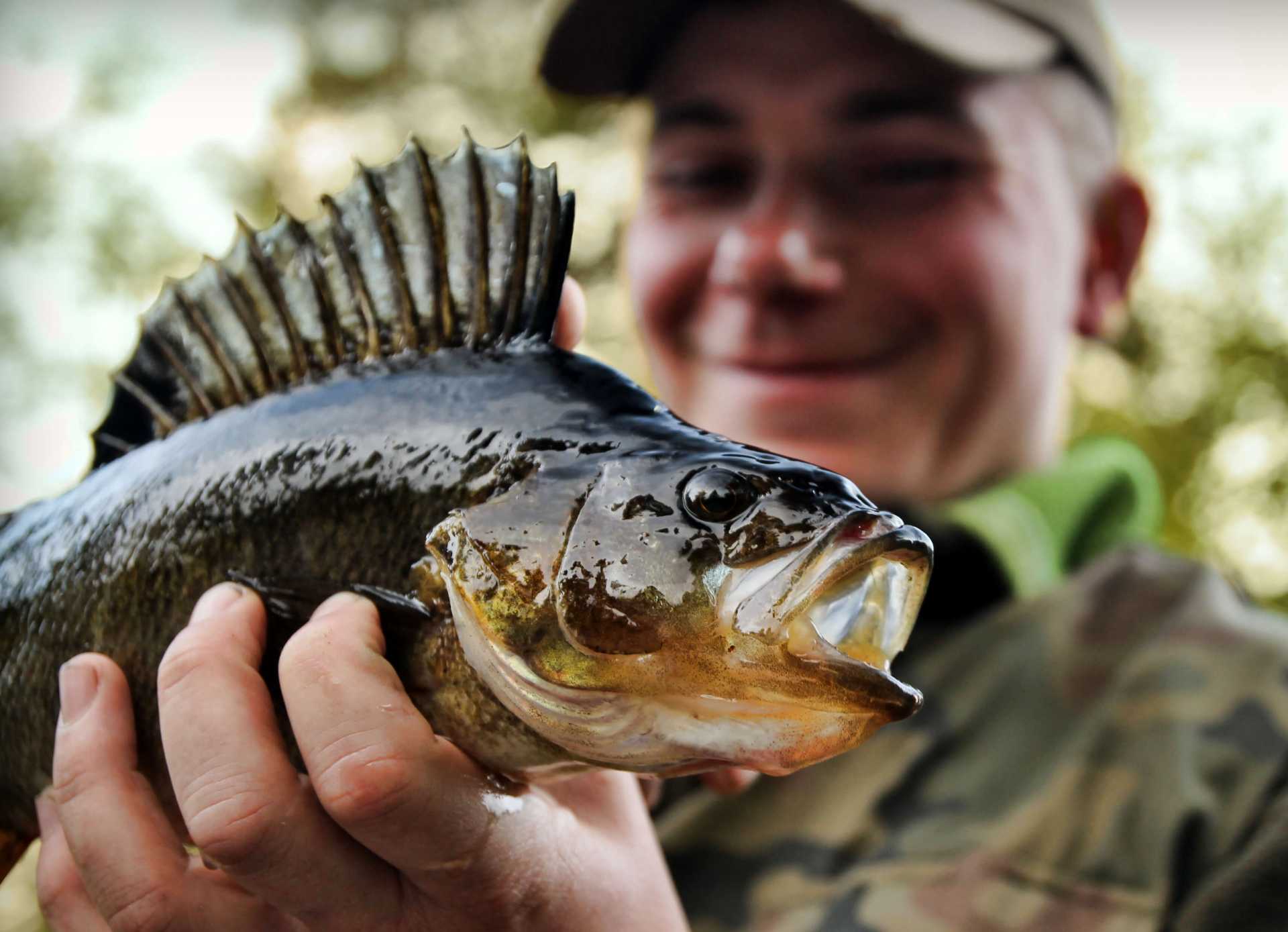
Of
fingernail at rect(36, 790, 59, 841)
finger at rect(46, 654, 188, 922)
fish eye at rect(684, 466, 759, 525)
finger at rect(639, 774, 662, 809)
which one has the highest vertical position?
fish eye at rect(684, 466, 759, 525)

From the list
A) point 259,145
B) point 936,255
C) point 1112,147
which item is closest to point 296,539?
point 936,255

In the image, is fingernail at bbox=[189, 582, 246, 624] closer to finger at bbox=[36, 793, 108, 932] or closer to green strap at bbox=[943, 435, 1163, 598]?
finger at bbox=[36, 793, 108, 932]

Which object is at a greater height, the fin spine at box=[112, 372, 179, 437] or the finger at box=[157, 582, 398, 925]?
the fin spine at box=[112, 372, 179, 437]

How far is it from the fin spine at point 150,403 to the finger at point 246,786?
0.32 m

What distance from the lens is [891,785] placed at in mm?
2203

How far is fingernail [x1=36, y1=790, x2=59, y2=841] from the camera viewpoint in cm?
131

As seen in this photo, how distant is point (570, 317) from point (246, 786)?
2.10 ft

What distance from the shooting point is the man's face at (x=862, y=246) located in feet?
8.07

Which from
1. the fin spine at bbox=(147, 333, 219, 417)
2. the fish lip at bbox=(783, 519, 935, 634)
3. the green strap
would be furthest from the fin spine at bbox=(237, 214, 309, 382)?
the green strap

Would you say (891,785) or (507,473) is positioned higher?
(507,473)

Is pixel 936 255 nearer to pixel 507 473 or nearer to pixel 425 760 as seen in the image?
pixel 507 473

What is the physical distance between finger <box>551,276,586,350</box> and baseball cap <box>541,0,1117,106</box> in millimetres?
1487

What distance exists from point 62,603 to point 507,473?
634 mm

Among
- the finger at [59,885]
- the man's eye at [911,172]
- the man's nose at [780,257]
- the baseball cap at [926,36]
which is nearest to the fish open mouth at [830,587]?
the finger at [59,885]
